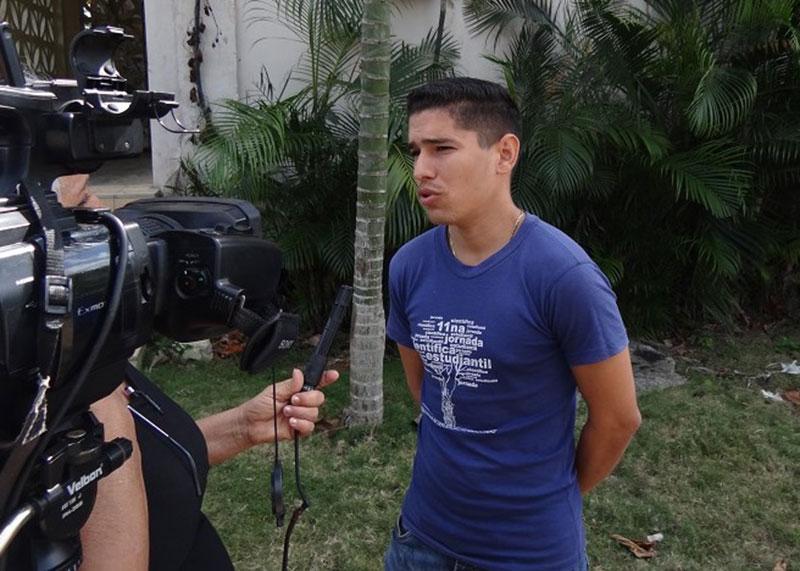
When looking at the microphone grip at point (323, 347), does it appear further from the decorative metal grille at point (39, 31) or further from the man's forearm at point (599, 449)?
the decorative metal grille at point (39, 31)

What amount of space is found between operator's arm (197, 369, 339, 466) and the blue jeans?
1.65 ft

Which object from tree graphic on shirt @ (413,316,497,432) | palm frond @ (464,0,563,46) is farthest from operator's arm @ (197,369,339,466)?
palm frond @ (464,0,563,46)

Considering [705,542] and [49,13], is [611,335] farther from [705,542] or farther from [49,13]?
[49,13]

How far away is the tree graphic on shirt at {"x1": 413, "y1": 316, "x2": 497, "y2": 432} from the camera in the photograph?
5.67 feet

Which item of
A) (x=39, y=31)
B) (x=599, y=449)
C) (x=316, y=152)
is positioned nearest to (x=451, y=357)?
(x=599, y=449)

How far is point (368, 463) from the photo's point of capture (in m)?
3.79

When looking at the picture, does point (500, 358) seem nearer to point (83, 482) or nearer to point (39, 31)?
point (83, 482)

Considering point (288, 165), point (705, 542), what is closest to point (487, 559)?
point (705, 542)

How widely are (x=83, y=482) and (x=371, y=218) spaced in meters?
2.85

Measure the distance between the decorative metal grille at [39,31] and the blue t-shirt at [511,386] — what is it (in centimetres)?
605

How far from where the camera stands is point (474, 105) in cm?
182

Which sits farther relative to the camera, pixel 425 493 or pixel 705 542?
pixel 705 542

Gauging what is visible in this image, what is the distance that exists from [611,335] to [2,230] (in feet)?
3.92

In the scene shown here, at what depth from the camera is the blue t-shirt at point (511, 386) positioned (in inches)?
65.5
